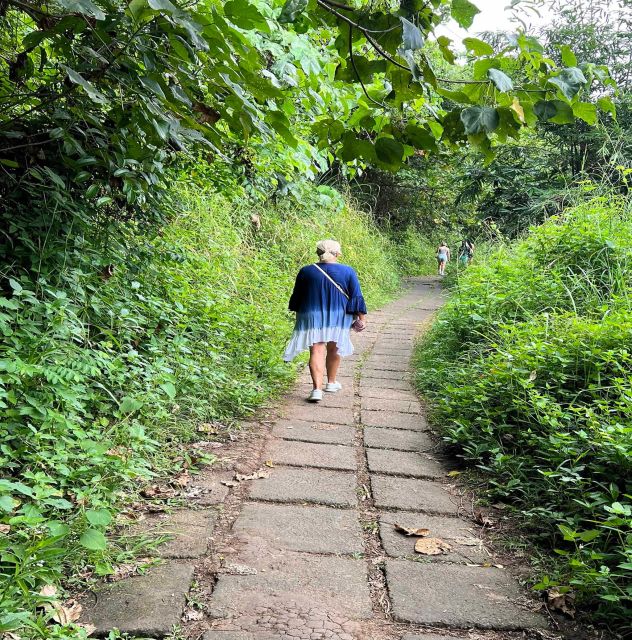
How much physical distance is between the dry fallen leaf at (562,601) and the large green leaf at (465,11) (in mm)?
1959

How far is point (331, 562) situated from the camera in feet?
7.28

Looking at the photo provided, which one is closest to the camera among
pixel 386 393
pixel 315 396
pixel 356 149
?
pixel 356 149

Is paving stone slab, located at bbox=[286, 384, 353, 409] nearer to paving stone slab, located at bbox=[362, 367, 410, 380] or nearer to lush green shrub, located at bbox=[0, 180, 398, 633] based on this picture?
lush green shrub, located at bbox=[0, 180, 398, 633]

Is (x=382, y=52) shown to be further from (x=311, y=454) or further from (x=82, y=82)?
(x=311, y=454)

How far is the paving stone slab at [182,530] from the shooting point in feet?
7.26

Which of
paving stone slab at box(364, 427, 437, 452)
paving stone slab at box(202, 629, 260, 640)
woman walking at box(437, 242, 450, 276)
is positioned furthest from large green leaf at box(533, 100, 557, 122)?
woman walking at box(437, 242, 450, 276)

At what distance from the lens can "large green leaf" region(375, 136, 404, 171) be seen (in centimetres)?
159

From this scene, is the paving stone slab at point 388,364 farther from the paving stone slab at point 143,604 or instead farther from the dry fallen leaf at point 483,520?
the paving stone slab at point 143,604

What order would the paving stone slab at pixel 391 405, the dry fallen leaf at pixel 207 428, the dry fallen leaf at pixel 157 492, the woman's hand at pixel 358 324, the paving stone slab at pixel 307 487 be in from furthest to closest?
1. the woman's hand at pixel 358 324
2. the paving stone slab at pixel 391 405
3. the dry fallen leaf at pixel 207 428
4. the paving stone slab at pixel 307 487
5. the dry fallen leaf at pixel 157 492

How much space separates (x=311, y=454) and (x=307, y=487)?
19.7 inches

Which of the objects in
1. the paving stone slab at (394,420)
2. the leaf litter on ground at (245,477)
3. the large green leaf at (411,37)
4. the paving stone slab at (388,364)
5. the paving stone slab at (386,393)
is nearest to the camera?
the large green leaf at (411,37)

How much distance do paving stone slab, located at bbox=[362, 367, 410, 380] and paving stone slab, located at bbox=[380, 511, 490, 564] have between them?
309 centimetres

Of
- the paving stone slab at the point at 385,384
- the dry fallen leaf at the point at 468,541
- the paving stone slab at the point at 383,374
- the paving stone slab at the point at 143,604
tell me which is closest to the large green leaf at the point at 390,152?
the paving stone slab at the point at 143,604

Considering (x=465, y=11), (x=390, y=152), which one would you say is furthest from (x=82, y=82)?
(x=465, y=11)
